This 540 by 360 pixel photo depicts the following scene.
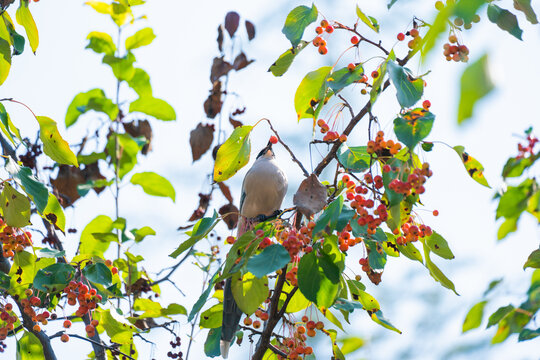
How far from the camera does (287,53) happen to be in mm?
2041

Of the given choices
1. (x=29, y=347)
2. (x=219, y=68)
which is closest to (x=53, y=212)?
(x=29, y=347)

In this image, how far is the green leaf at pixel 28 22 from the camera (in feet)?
6.92

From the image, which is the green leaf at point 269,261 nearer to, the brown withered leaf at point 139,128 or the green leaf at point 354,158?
the green leaf at point 354,158

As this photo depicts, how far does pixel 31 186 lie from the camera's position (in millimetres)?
1956

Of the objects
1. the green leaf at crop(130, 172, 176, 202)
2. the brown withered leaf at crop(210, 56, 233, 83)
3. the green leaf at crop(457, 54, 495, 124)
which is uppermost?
the brown withered leaf at crop(210, 56, 233, 83)

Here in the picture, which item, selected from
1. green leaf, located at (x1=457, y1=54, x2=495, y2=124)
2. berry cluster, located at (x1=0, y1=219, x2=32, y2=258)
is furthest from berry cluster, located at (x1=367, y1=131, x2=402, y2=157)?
berry cluster, located at (x1=0, y1=219, x2=32, y2=258)

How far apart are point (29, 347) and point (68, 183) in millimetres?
1249

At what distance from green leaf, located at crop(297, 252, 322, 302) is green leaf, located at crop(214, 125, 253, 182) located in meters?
0.44

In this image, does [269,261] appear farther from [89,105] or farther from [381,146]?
[89,105]

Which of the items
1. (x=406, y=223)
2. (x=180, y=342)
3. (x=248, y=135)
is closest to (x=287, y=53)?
(x=248, y=135)

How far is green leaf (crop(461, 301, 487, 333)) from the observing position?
1.27 m

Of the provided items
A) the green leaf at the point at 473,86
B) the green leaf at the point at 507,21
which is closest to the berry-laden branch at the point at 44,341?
the green leaf at the point at 507,21

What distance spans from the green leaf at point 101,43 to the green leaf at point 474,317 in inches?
100

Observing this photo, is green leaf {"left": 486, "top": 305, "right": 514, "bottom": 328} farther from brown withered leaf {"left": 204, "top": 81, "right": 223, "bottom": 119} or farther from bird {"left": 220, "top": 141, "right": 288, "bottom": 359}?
brown withered leaf {"left": 204, "top": 81, "right": 223, "bottom": 119}
